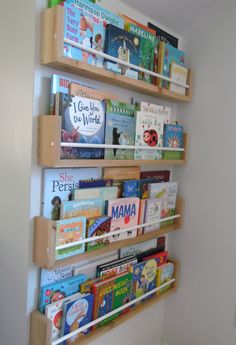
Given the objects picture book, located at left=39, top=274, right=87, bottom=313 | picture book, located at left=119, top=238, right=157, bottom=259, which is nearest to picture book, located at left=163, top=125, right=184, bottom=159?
picture book, located at left=119, top=238, right=157, bottom=259

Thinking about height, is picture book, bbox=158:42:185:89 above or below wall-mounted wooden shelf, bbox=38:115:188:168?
above

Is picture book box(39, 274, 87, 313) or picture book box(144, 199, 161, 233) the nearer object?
picture book box(39, 274, 87, 313)

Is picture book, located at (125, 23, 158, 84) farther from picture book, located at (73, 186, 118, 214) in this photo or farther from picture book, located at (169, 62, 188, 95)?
picture book, located at (73, 186, 118, 214)

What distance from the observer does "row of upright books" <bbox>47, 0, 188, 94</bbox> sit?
37.9 inches

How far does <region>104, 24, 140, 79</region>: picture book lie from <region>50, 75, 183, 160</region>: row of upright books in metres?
0.11

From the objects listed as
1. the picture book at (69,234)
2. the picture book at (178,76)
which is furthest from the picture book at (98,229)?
the picture book at (178,76)

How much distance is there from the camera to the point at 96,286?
45.0 inches

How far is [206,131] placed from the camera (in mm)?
1452

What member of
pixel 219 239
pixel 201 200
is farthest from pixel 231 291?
pixel 201 200

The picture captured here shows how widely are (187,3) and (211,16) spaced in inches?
6.3

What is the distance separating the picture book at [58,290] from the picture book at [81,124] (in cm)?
47

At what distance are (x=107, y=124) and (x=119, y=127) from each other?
67 millimetres

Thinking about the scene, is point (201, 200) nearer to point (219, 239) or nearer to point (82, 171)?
point (219, 239)

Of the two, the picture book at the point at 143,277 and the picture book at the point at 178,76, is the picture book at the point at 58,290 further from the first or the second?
the picture book at the point at 178,76
